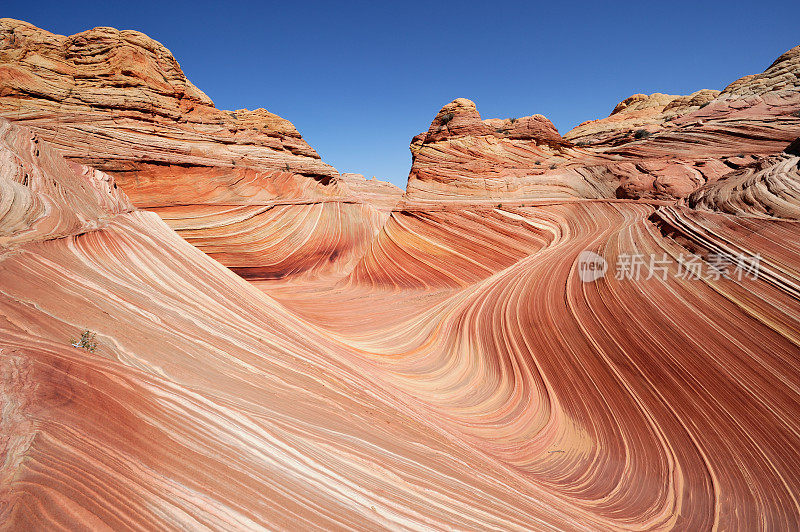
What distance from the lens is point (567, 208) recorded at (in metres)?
9.69

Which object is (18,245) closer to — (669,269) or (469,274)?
(669,269)

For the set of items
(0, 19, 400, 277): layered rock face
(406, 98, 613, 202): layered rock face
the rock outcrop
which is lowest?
(0, 19, 400, 277): layered rock face

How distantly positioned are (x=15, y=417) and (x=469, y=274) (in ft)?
28.5

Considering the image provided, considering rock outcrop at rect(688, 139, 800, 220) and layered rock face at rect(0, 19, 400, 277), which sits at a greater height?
rock outcrop at rect(688, 139, 800, 220)

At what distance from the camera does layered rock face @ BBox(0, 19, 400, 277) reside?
8.84 metres

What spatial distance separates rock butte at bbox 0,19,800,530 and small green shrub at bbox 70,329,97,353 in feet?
0.16

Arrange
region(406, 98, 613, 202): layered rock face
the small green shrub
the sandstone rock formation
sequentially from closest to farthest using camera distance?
the sandstone rock formation, the small green shrub, region(406, 98, 613, 202): layered rock face

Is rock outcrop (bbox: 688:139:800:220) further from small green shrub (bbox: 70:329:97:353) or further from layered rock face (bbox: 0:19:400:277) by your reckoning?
layered rock face (bbox: 0:19:400:277)

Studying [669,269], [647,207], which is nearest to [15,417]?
[669,269]

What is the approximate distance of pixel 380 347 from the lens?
20.0ft
